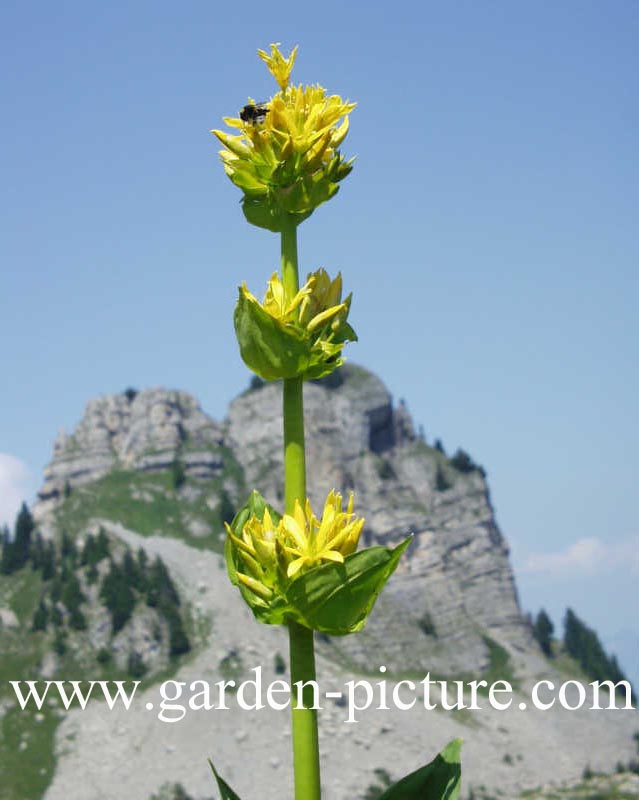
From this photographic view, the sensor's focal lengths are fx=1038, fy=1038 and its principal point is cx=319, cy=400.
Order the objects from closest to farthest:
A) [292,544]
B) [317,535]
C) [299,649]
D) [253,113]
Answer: [317,535] → [292,544] → [299,649] → [253,113]

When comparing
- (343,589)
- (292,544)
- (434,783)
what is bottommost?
(434,783)

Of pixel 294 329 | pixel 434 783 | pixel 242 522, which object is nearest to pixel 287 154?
pixel 294 329

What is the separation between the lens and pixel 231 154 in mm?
5945

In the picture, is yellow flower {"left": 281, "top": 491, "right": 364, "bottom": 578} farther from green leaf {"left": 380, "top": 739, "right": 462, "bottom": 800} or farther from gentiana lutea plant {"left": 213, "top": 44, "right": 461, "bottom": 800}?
green leaf {"left": 380, "top": 739, "right": 462, "bottom": 800}

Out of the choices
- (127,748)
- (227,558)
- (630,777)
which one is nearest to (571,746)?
(630,777)

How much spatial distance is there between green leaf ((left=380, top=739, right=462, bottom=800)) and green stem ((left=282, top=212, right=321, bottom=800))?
442 mm

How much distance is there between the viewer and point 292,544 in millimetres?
5160

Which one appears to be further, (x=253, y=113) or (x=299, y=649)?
(x=253, y=113)

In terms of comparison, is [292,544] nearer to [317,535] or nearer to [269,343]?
[317,535]

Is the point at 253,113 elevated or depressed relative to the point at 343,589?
elevated

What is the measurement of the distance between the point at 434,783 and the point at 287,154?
3.46m

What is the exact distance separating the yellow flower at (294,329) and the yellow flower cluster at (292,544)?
2.61ft

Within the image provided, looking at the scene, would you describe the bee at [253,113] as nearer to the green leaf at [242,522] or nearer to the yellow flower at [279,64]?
the yellow flower at [279,64]

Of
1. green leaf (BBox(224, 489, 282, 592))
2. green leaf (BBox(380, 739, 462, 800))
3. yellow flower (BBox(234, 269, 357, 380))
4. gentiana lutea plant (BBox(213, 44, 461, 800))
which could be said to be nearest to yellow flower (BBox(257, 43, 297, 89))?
gentiana lutea plant (BBox(213, 44, 461, 800))
